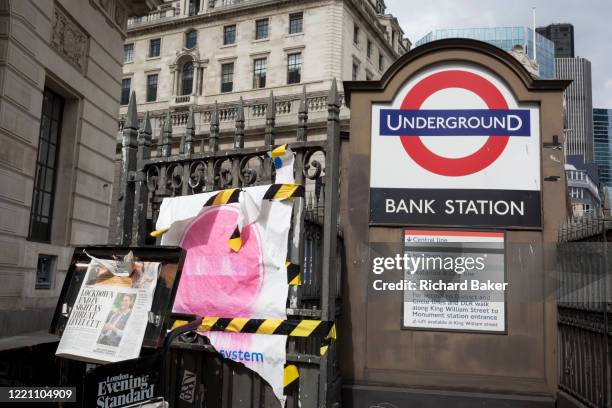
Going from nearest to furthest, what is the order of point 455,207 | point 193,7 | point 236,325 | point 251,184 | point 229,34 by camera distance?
point 236,325 → point 251,184 → point 455,207 → point 229,34 → point 193,7

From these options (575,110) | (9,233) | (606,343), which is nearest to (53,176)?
(9,233)

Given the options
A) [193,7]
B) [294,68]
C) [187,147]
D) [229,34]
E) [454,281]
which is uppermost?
[193,7]

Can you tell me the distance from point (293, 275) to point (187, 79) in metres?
45.3

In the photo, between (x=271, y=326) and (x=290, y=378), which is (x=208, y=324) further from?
(x=290, y=378)

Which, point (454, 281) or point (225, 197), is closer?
point (225, 197)

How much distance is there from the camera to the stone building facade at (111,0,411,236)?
4191 centimetres

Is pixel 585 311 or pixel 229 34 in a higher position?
pixel 229 34

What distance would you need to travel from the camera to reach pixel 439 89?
6168mm

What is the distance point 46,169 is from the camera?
1261cm

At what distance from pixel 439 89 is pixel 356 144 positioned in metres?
1.15

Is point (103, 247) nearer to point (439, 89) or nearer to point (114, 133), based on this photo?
point (439, 89)

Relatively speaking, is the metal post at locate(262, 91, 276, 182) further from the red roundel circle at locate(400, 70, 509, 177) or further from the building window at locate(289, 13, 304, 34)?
the building window at locate(289, 13, 304, 34)

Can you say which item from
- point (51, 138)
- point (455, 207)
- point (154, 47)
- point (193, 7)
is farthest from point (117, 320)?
point (193, 7)

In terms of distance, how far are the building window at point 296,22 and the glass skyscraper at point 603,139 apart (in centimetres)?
16990
